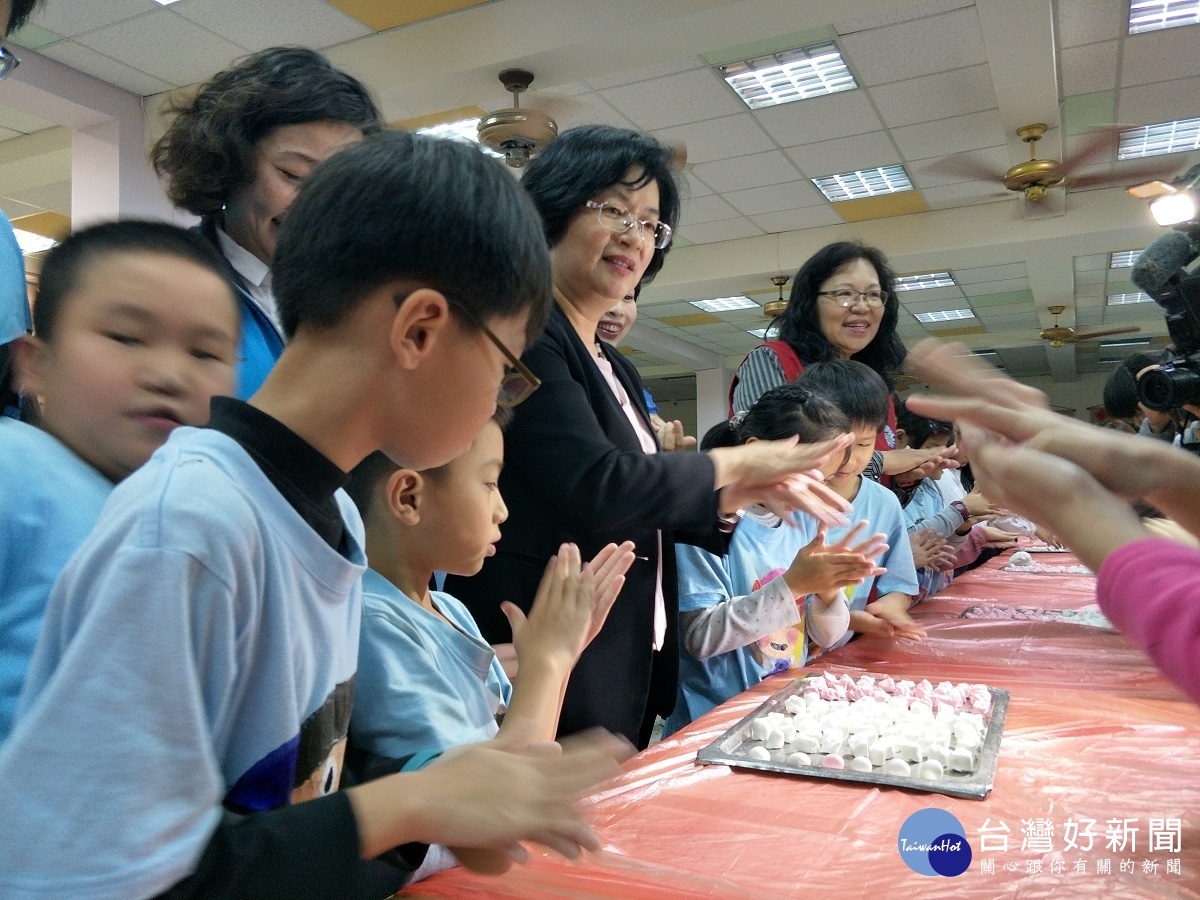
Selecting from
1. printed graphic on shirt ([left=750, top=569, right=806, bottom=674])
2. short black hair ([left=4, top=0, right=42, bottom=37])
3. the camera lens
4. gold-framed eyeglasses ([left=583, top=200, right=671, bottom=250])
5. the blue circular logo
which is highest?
short black hair ([left=4, top=0, right=42, bottom=37])

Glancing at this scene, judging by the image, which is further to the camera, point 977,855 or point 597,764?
point 977,855

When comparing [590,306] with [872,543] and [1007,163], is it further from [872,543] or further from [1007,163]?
[1007,163]

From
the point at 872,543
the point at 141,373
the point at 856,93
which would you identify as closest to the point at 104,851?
the point at 141,373

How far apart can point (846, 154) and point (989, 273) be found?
11.7 feet

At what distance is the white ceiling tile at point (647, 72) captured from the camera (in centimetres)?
444

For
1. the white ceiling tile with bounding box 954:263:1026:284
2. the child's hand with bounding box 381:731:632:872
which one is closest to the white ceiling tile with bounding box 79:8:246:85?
the child's hand with bounding box 381:731:632:872

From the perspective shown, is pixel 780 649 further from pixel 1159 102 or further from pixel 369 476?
pixel 1159 102

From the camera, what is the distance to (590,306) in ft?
5.11

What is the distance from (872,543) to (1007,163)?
16.8 feet

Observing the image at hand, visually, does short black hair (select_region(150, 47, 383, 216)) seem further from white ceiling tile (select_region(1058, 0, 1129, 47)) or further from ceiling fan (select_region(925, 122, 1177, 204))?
ceiling fan (select_region(925, 122, 1177, 204))

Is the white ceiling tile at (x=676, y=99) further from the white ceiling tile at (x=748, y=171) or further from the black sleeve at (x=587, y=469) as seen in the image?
the black sleeve at (x=587, y=469)

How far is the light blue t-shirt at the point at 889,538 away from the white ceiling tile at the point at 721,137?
3.36m

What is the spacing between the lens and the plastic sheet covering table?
0.78 m

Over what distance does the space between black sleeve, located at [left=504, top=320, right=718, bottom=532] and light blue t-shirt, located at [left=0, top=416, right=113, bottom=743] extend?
2.22 ft
